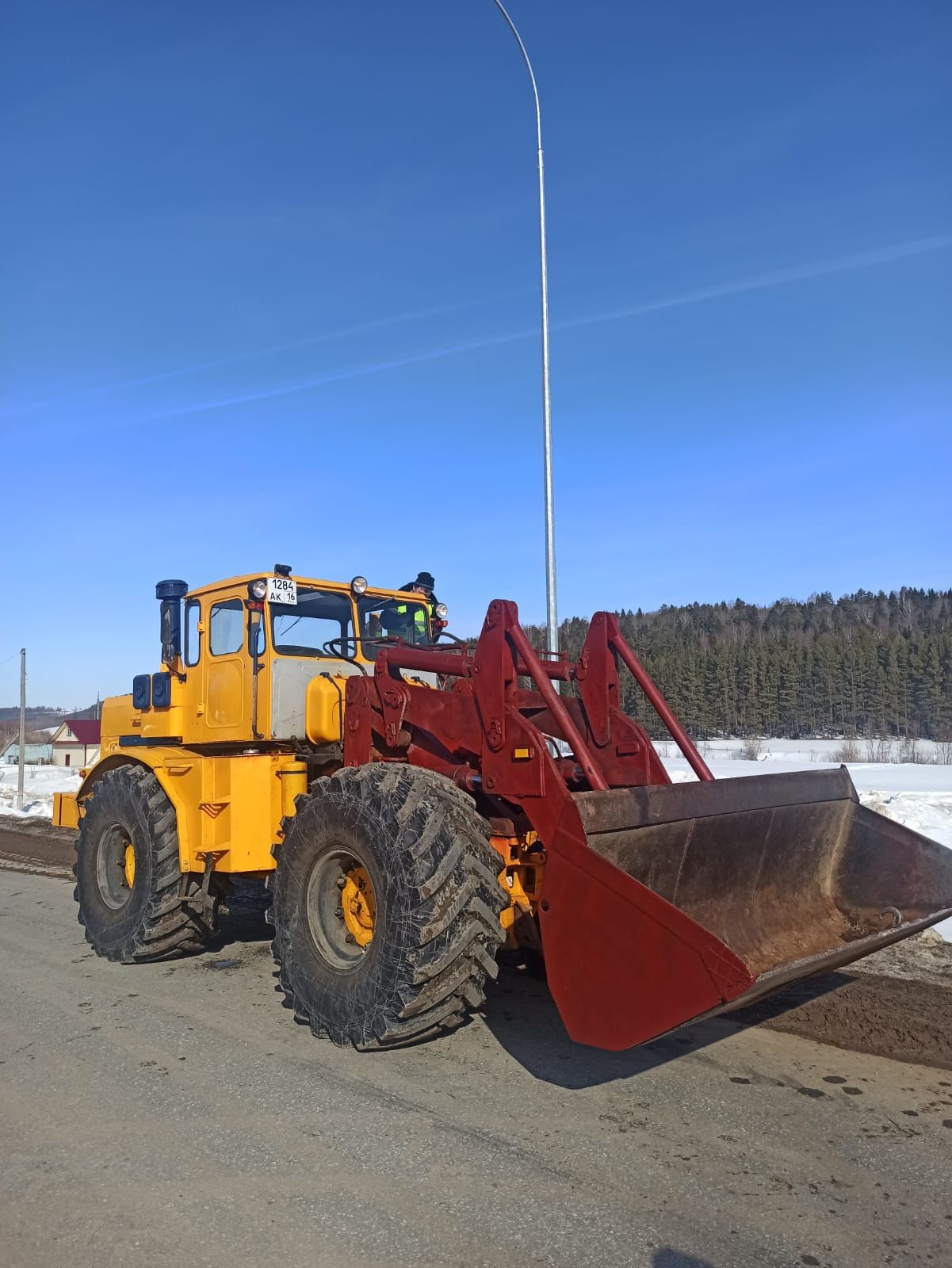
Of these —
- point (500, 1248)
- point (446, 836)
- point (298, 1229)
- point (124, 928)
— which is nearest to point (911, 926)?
point (446, 836)

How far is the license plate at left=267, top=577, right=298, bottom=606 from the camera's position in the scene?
6.71 meters

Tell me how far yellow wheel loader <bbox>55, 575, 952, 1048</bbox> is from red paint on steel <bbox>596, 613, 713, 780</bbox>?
0.08 feet

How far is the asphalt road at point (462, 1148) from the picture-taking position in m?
3.15

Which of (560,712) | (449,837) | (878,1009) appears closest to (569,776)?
(560,712)

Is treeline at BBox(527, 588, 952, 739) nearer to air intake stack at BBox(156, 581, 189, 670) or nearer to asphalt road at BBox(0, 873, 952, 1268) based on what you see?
air intake stack at BBox(156, 581, 189, 670)

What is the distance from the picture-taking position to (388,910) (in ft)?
15.9

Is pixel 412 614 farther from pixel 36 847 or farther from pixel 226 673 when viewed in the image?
pixel 36 847

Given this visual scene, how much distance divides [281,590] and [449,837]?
2.72 meters

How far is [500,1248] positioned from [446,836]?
1929 mm

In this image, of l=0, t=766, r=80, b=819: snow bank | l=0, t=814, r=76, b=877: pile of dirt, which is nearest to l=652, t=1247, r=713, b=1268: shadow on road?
l=0, t=814, r=76, b=877: pile of dirt

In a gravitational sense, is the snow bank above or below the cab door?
below

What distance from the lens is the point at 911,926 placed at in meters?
4.98

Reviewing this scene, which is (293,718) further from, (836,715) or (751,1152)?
(836,715)

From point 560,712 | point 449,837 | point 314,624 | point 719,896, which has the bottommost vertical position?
point 719,896
